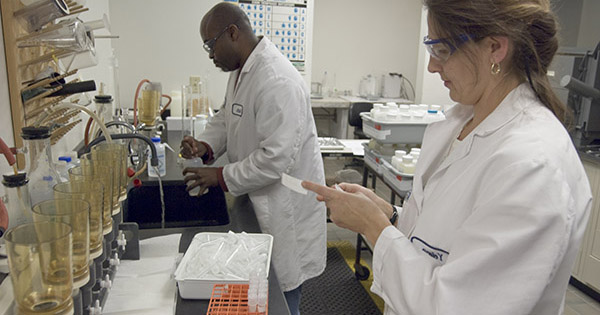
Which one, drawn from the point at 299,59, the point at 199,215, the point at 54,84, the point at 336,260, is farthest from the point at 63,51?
the point at 299,59

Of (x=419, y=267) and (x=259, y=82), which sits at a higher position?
(x=259, y=82)

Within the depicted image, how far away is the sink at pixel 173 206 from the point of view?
6.51 feet

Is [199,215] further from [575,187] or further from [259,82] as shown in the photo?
[575,187]

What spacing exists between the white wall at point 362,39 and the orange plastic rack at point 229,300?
5.68 meters

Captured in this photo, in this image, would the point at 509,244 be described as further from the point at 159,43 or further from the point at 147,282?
the point at 159,43

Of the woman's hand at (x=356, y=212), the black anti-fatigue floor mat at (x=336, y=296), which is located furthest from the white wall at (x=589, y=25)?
the woman's hand at (x=356, y=212)

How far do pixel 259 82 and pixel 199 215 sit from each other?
29.3 inches

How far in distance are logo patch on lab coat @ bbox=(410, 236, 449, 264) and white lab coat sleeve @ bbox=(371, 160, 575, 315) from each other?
10 cm

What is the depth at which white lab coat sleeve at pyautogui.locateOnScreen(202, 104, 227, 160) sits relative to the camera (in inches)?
85.7

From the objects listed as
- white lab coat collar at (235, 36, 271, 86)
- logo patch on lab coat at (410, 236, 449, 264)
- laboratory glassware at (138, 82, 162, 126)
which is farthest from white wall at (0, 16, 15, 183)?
laboratory glassware at (138, 82, 162, 126)

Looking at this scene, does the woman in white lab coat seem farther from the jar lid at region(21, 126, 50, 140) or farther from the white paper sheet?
the jar lid at region(21, 126, 50, 140)

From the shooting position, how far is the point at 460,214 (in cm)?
90

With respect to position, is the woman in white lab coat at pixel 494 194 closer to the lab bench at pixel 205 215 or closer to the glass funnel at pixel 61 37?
the lab bench at pixel 205 215

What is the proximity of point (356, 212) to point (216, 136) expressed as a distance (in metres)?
1.26
